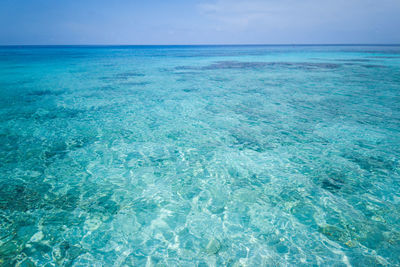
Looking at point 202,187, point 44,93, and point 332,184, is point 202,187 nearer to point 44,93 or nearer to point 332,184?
point 332,184

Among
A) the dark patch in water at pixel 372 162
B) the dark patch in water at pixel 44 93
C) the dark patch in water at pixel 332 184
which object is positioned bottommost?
the dark patch in water at pixel 332 184

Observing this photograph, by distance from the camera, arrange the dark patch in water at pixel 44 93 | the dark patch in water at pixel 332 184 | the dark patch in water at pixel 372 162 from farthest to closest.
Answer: the dark patch in water at pixel 44 93 < the dark patch in water at pixel 372 162 < the dark patch in water at pixel 332 184

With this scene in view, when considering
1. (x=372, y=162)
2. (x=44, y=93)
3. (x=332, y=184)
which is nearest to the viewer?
(x=332, y=184)

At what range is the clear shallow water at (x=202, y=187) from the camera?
3752 mm

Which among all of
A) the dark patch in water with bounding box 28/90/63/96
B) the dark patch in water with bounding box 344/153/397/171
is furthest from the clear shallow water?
the dark patch in water with bounding box 28/90/63/96

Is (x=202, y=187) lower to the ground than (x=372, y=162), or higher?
Result: lower

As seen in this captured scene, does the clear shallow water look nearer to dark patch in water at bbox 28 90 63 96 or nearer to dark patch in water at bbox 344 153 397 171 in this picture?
dark patch in water at bbox 344 153 397 171

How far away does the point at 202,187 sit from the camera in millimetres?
5453

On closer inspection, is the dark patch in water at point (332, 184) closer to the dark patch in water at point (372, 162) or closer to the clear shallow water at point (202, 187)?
the clear shallow water at point (202, 187)

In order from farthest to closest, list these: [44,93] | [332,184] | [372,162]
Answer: [44,93]
[372,162]
[332,184]

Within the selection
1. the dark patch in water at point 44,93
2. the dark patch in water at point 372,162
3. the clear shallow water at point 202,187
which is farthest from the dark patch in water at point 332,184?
the dark patch in water at point 44,93

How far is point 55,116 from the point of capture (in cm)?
1062

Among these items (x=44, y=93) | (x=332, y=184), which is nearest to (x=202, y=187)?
(x=332, y=184)

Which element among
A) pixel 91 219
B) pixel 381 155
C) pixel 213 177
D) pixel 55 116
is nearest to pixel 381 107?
pixel 381 155
